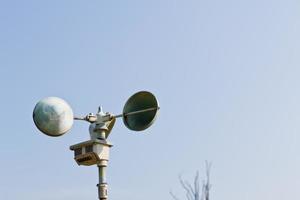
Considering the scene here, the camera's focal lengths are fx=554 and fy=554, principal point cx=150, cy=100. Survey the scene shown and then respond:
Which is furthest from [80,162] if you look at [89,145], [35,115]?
[35,115]

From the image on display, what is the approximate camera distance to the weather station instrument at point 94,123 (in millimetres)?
5848

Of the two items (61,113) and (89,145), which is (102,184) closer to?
(89,145)

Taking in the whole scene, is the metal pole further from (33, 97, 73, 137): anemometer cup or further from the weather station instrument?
(33, 97, 73, 137): anemometer cup

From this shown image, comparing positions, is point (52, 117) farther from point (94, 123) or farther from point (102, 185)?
point (102, 185)

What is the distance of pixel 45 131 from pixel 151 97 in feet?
4.10

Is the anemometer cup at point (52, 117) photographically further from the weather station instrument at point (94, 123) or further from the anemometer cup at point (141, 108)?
the anemometer cup at point (141, 108)

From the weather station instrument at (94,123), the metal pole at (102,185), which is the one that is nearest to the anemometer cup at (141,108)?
the weather station instrument at (94,123)

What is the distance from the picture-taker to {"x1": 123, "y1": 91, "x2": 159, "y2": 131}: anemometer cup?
20.3 ft

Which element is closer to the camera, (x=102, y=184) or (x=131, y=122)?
(x=102, y=184)

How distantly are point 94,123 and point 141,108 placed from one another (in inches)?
24.1

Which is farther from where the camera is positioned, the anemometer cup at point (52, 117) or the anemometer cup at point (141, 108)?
the anemometer cup at point (141, 108)

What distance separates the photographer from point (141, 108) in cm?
636

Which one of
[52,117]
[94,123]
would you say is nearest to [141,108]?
[94,123]

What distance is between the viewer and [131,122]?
6.29 m
